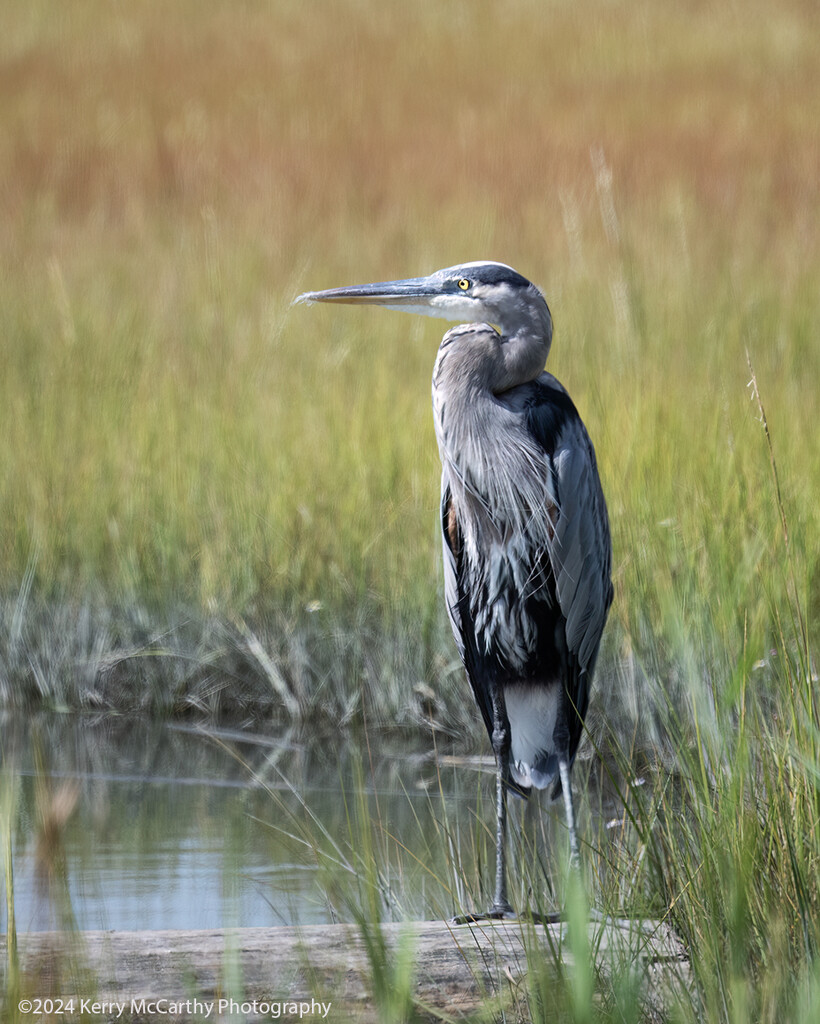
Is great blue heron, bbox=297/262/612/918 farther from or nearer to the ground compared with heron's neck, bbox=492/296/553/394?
nearer to the ground

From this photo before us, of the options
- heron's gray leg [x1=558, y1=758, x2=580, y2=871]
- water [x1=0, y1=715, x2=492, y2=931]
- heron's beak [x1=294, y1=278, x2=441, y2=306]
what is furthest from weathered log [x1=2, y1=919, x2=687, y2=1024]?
heron's beak [x1=294, y1=278, x2=441, y2=306]

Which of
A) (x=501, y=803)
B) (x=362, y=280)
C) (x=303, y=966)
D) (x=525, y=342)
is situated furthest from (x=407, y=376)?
(x=303, y=966)

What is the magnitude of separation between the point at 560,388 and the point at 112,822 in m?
1.31

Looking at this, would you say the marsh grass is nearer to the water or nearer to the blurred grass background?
the blurred grass background

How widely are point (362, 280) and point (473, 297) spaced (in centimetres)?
379

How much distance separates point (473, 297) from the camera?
2.19 meters

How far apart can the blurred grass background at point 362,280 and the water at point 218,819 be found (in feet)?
0.82

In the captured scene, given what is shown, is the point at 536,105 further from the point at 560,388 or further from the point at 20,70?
the point at 560,388

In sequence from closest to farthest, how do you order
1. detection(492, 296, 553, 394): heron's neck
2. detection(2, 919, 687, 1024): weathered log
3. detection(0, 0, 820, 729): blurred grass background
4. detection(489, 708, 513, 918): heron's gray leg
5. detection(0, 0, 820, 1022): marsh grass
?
detection(2, 919, 687, 1024): weathered log
detection(0, 0, 820, 1022): marsh grass
detection(489, 708, 513, 918): heron's gray leg
detection(492, 296, 553, 394): heron's neck
detection(0, 0, 820, 729): blurred grass background

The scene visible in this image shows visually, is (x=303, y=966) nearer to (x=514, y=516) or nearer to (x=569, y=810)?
(x=569, y=810)

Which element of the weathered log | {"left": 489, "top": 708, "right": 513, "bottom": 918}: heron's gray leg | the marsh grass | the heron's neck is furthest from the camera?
the heron's neck

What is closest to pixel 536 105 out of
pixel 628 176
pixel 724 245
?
pixel 628 176

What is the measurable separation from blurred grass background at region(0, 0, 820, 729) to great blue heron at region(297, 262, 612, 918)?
21 cm

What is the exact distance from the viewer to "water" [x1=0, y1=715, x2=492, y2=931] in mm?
1979
